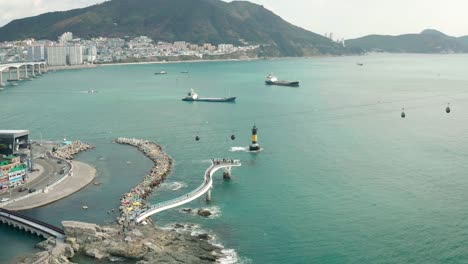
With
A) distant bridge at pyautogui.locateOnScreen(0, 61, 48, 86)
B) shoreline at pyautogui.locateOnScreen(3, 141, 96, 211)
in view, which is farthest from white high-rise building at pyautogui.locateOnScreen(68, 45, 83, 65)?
shoreline at pyautogui.locateOnScreen(3, 141, 96, 211)

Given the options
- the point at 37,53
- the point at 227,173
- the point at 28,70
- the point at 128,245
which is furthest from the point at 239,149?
the point at 37,53

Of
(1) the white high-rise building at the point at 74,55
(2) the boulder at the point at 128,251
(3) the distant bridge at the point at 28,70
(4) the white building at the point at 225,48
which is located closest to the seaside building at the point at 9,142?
(2) the boulder at the point at 128,251

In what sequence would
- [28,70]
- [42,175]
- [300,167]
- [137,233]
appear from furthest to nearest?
1. [28,70]
2. [300,167]
3. [42,175]
4. [137,233]

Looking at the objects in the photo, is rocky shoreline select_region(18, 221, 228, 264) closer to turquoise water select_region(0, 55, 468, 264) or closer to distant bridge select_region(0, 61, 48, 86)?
turquoise water select_region(0, 55, 468, 264)

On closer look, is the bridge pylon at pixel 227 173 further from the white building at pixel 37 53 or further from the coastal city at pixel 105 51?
the white building at pixel 37 53

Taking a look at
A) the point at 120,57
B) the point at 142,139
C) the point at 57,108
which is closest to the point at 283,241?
the point at 142,139

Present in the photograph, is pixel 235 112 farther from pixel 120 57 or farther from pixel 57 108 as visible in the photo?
pixel 120 57

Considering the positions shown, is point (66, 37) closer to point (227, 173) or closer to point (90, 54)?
point (90, 54)
